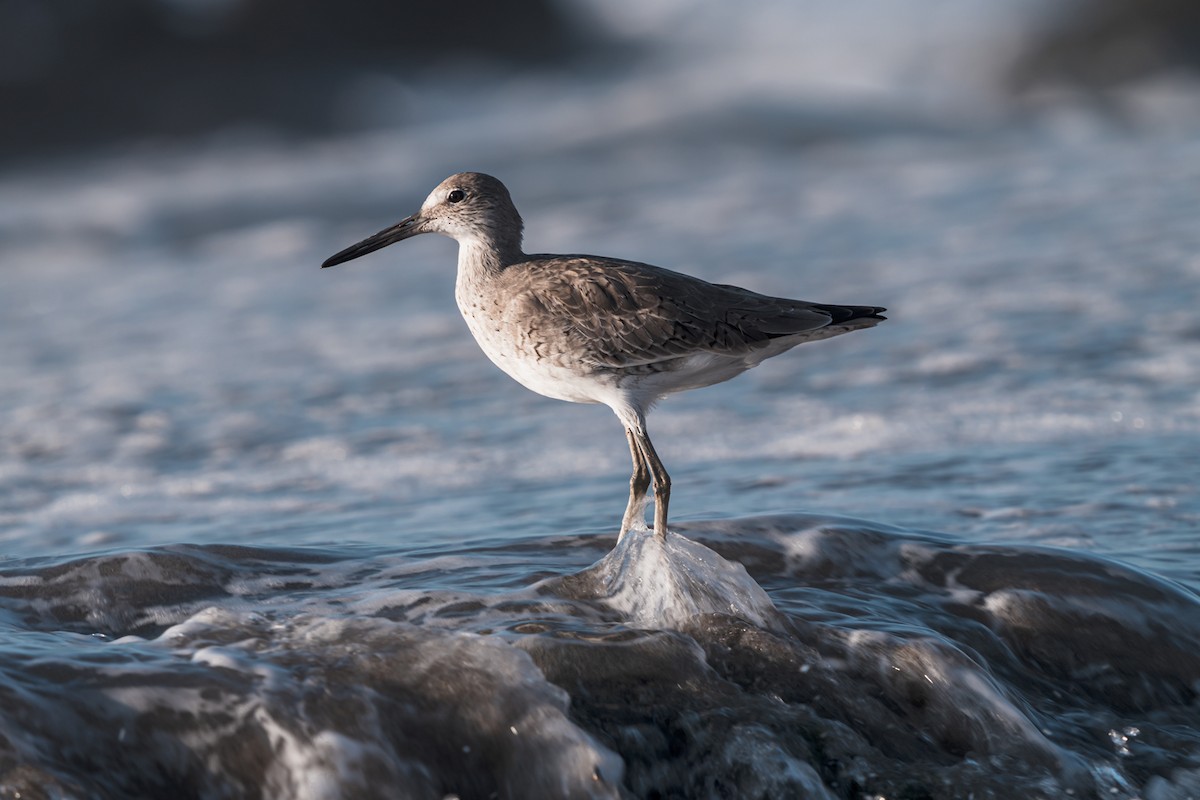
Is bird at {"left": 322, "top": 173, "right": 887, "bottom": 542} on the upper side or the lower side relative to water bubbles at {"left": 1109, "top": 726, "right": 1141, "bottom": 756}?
upper

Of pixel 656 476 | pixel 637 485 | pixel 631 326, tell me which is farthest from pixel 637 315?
pixel 637 485

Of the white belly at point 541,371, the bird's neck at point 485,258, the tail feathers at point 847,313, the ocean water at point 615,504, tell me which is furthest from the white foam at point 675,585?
the bird's neck at point 485,258

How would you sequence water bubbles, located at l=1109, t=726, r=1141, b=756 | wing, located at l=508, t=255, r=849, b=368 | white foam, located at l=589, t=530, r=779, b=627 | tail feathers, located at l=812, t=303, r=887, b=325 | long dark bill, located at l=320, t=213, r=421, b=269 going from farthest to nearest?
long dark bill, located at l=320, t=213, r=421, b=269
tail feathers, located at l=812, t=303, r=887, b=325
wing, located at l=508, t=255, r=849, b=368
white foam, located at l=589, t=530, r=779, b=627
water bubbles, located at l=1109, t=726, r=1141, b=756

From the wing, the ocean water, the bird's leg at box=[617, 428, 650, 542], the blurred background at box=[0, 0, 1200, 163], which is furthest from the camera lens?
the blurred background at box=[0, 0, 1200, 163]

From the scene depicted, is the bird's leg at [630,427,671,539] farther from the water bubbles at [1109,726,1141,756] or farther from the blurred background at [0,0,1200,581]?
the water bubbles at [1109,726,1141,756]

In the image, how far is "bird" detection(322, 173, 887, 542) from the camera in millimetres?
4602

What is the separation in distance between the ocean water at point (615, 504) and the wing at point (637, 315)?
630 mm

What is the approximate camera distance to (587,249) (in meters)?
11.0

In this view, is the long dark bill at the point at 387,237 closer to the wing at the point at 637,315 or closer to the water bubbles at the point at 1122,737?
the wing at the point at 637,315

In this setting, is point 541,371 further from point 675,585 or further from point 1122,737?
point 1122,737

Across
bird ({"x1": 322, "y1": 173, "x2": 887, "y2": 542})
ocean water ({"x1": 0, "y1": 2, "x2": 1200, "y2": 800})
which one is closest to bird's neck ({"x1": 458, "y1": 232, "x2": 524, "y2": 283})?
bird ({"x1": 322, "y1": 173, "x2": 887, "y2": 542})

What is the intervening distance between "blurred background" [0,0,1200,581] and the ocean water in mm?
43

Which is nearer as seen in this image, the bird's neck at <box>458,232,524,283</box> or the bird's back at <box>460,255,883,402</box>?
the bird's back at <box>460,255,883,402</box>

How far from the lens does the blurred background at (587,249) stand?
20.0 ft
